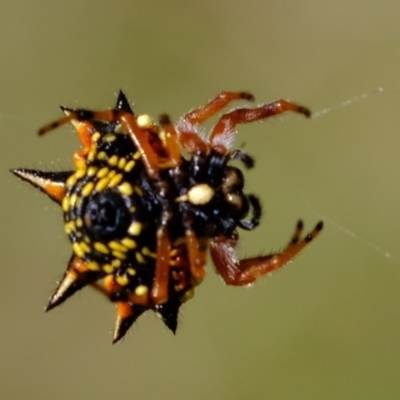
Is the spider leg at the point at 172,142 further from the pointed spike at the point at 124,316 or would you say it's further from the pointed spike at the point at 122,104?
the pointed spike at the point at 124,316

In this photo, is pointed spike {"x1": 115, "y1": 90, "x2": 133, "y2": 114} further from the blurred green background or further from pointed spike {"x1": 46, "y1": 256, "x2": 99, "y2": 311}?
the blurred green background

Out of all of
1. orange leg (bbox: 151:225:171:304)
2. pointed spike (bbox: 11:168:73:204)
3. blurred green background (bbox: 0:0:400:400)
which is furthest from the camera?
blurred green background (bbox: 0:0:400:400)

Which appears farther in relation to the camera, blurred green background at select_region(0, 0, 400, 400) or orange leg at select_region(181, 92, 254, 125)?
blurred green background at select_region(0, 0, 400, 400)

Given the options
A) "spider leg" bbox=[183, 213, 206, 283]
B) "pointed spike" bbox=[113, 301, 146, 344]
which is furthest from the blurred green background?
"spider leg" bbox=[183, 213, 206, 283]

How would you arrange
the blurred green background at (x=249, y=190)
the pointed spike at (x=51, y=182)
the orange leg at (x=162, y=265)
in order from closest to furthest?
the orange leg at (x=162, y=265), the pointed spike at (x=51, y=182), the blurred green background at (x=249, y=190)

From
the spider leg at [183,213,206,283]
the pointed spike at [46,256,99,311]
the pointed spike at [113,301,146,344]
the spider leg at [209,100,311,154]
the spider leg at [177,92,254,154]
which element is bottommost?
the pointed spike at [113,301,146,344]

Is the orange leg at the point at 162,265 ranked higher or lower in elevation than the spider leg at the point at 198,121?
lower

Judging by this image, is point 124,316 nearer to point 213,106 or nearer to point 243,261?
point 243,261

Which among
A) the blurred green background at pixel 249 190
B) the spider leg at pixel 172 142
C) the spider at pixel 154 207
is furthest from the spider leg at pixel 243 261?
the blurred green background at pixel 249 190
